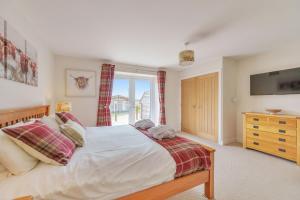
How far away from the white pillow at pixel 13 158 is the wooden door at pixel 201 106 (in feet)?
13.0

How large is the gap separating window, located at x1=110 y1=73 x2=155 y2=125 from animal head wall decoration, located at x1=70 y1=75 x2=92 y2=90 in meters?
0.86

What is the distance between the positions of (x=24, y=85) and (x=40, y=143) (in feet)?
4.11

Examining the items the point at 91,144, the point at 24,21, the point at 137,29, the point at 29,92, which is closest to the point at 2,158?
the point at 91,144

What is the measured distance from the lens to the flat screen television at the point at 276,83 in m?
2.87

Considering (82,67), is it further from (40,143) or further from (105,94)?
(40,143)

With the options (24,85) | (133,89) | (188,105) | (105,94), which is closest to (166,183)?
(24,85)

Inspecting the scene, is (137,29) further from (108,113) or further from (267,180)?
(267,180)

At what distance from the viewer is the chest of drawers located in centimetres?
264

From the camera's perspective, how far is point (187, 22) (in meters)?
2.10

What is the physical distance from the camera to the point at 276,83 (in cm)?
315

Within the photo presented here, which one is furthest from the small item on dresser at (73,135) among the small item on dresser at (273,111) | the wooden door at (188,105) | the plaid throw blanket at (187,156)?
the wooden door at (188,105)

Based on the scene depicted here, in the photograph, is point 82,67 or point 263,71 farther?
point 82,67

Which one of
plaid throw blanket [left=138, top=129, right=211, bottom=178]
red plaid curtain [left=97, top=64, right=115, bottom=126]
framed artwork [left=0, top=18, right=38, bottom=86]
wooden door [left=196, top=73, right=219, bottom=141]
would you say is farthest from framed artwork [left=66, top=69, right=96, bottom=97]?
wooden door [left=196, top=73, right=219, bottom=141]

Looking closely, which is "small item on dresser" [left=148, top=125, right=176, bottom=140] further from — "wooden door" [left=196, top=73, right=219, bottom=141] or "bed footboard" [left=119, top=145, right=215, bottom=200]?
"wooden door" [left=196, top=73, right=219, bottom=141]
